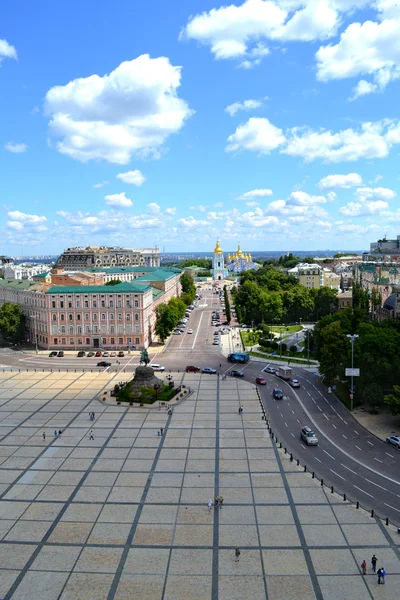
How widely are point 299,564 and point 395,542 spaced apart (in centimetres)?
793

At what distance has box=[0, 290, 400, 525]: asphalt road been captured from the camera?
4397 cm

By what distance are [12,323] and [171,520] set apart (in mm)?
87960

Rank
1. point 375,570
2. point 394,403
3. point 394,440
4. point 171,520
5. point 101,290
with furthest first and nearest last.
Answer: point 101,290
point 394,403
point 394,440
point 171,520
point 375,570

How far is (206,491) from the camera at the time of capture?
141ft

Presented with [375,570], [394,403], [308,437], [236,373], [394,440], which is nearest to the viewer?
[375,570]

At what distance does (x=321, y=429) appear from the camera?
195ft

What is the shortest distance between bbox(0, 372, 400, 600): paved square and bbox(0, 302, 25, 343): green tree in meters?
56.3

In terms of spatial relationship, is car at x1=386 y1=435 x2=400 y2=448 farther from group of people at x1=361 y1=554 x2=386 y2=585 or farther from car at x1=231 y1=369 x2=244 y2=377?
car at x1=231 y1=369 x2=244 y2=377

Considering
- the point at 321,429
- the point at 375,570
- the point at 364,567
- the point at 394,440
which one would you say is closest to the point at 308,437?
the point at 321,429

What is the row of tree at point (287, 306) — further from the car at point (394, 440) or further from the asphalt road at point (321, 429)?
the car at point (394, 440)

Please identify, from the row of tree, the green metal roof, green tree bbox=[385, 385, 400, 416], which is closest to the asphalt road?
green tree bbox=[385, 385, 400, 416]

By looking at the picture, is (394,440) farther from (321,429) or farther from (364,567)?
(364,567)

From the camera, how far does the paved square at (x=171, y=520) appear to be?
30.9 metres

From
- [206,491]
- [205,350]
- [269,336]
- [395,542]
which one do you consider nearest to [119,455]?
[206,491]
